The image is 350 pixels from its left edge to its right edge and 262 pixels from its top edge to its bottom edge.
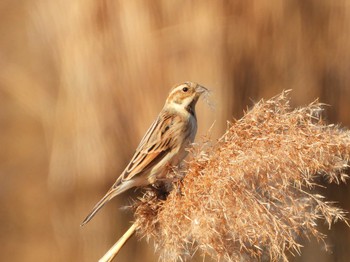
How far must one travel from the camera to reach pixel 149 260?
2367 mm

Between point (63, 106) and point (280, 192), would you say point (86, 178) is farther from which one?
point (280, 192)

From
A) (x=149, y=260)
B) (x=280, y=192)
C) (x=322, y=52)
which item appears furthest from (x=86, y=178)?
(x=280, y=192)

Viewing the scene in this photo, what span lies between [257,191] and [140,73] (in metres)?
1.01

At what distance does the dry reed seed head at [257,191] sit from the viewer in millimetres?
1188

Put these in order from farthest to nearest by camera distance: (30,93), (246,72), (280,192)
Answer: (30,93), (246,72), (280,192)

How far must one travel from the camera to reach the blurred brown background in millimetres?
2070

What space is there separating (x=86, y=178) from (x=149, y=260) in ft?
1.26

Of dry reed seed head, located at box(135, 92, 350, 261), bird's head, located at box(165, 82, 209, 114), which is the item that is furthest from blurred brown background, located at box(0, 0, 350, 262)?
dry reed seed head, located at box(135, 92, 350, 261)

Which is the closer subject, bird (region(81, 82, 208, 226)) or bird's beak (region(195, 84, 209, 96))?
bird (region(81, 82, 208, 226))

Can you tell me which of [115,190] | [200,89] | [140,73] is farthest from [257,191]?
[140,73]

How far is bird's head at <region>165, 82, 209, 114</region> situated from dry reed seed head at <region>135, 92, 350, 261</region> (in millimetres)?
541

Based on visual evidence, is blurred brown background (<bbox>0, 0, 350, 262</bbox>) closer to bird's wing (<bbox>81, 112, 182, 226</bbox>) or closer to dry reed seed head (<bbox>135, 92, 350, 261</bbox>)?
bird's wing (<bbox>81, 112, 182, 226</bbox>)

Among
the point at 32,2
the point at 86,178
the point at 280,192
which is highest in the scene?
the point at 32,2

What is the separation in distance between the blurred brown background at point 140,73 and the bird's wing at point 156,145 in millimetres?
266
